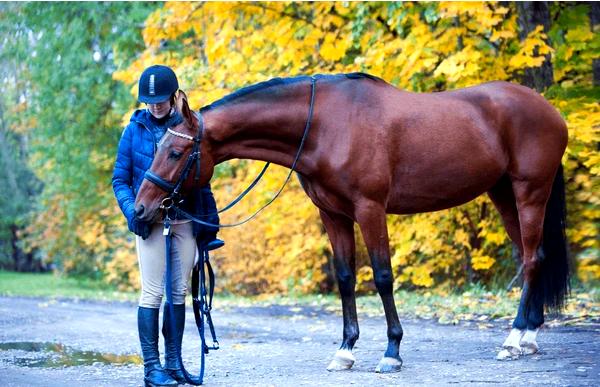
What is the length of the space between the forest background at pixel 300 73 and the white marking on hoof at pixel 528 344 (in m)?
2.59

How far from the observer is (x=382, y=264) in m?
6.16

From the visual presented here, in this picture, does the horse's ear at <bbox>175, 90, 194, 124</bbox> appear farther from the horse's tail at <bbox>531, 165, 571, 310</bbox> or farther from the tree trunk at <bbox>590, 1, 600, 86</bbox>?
the tree trunk at <bbox>590, 1, 600, 86</bbox>

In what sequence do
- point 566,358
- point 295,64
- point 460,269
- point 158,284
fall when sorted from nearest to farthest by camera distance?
point 158,284 < point 566,358 < point 295,64 < point 460,269

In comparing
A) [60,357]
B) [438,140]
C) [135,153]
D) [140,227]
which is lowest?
[60,357]

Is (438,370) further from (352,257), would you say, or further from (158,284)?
(158,284)

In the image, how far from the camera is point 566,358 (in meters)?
6.16

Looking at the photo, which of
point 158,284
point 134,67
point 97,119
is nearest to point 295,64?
point 134,67

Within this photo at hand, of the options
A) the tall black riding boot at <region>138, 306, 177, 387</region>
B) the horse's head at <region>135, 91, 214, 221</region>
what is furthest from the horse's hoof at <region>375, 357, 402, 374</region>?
the horse's head at <region>135, 91, 214, 221</region>

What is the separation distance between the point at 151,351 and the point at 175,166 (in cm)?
123

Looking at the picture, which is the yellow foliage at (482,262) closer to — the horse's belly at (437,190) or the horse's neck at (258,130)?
the horse's belly at (437,190)

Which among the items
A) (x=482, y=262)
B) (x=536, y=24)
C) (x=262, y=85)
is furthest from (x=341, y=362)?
(x=536, y=24)

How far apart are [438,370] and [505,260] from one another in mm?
7478

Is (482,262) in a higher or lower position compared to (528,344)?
higher

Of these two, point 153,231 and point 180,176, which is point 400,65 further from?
point 153,231
